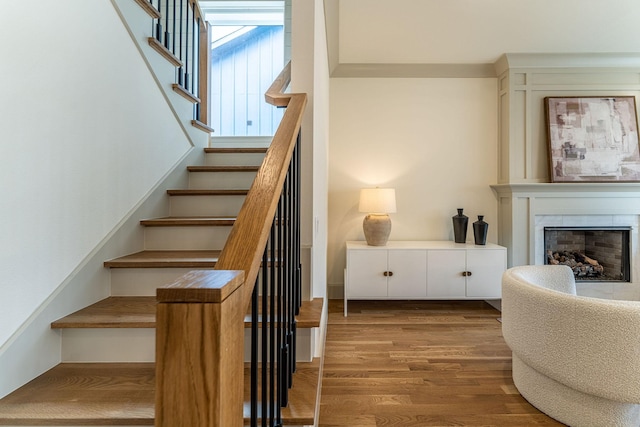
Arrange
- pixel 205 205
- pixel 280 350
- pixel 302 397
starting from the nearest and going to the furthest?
pixel 280 350
pixel 302 397
pixel 205 205

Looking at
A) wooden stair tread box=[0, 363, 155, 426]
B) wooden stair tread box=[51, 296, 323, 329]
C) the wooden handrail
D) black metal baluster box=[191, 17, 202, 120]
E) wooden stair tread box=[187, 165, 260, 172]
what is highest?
black metal baluster box=[191, 17, 202, 120]

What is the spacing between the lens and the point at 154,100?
223 cm

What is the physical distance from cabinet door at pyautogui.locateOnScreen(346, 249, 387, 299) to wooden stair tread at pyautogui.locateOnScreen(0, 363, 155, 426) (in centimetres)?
226

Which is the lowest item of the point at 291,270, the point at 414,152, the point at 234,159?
the point at 291,270

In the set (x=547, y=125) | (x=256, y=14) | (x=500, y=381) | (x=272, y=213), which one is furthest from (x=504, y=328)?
(x=256, y=14)

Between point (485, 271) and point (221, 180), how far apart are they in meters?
2.61

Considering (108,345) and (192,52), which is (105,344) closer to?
(108,345)

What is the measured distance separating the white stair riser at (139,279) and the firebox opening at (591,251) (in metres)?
3.66

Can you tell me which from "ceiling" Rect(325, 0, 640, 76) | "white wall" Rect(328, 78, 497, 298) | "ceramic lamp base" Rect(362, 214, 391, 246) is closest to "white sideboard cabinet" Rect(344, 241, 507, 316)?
"ceramic lamp base" Rect(362, 214, 391, 246)

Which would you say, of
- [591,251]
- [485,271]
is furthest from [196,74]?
[591,251]

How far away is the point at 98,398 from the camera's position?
3.83 ft

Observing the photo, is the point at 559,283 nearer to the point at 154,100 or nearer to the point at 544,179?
the point at 544,179

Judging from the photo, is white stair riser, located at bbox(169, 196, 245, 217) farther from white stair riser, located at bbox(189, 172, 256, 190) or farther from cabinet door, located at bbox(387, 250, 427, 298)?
cabinet door, located at bbox(387, 250, 427, 298)

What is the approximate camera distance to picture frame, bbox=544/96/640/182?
355cm
